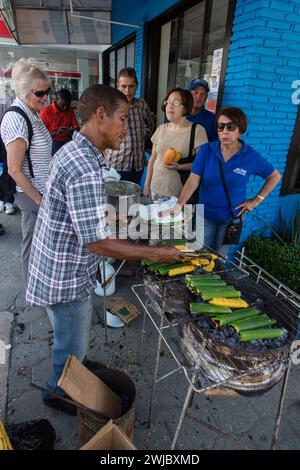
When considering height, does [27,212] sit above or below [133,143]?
below

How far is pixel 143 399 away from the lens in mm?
2375

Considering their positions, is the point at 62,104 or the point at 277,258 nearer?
the point at 277,258

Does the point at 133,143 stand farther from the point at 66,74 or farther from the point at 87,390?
the point at 66,74

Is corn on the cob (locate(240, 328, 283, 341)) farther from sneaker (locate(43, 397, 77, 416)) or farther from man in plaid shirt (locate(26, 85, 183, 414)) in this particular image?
sneaker (locate(43, 397, 77, 416))

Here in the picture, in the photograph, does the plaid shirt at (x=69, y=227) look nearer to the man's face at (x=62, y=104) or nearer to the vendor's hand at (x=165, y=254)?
the vendor's hand at (x=165, y=254)

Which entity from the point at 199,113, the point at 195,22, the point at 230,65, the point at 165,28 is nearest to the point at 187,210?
the point at 199,113

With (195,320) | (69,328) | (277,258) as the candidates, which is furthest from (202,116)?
(69,328)

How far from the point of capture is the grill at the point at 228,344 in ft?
4.99

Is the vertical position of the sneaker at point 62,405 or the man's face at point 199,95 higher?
the man's face at point 199,95

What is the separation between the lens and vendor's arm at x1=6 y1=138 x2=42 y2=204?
2.48m

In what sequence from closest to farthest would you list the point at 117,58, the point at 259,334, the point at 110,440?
the point at 110,440 → the point at 259,334 → the point at 117,58

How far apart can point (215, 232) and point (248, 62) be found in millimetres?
1789

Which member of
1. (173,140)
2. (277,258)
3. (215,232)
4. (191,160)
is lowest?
(277,258)

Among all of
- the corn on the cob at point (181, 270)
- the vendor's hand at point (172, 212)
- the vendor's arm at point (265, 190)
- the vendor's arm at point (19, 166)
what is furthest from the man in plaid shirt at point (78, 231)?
the vendor's arm at point (265, 190)
